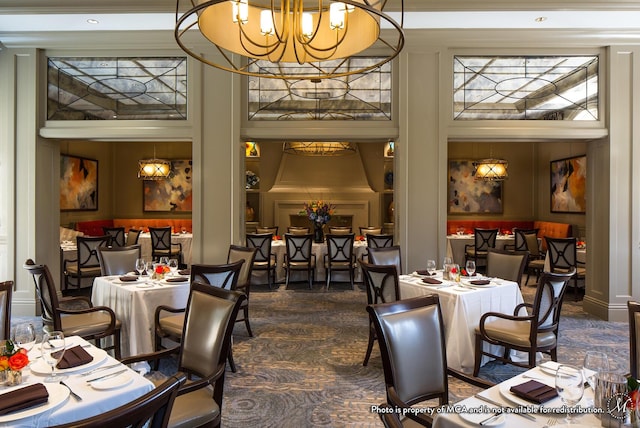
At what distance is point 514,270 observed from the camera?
4785 mm

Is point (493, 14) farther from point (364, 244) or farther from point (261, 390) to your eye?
point (261, 390)

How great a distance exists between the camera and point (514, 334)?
3646 millimetres

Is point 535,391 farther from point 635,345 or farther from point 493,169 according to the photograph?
point 493,169

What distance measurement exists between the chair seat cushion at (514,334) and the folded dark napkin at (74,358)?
317 cm

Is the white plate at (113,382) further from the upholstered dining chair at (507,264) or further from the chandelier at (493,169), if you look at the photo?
the chandelier at (493,169)

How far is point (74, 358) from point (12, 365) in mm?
301

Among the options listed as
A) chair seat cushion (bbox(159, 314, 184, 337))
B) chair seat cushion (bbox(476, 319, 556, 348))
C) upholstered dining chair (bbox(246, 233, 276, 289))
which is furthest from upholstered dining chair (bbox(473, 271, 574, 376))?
upholstered dining chair (bbox(246, 233, 276, 289))

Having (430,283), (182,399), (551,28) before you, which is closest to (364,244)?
(430,283)

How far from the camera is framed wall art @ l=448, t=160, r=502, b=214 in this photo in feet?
37.1

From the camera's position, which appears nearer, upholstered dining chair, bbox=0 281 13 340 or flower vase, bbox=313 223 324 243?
upholstered dining chair, bbox=0 281 13 340

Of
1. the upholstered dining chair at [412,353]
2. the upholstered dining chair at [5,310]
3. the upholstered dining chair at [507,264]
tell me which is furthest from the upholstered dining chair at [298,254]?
the upholstered dining chair at [412,353]

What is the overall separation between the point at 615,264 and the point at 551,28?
338 centimetres

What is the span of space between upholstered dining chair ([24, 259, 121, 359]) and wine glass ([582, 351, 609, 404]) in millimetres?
3690

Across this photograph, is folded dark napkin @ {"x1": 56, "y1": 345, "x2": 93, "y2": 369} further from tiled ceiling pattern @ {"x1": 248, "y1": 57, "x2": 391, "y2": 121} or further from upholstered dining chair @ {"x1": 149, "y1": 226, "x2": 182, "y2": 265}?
upholstered dining chair @ {"x1": 149, "y1": 226, "x2": 182, "y2": 265}
